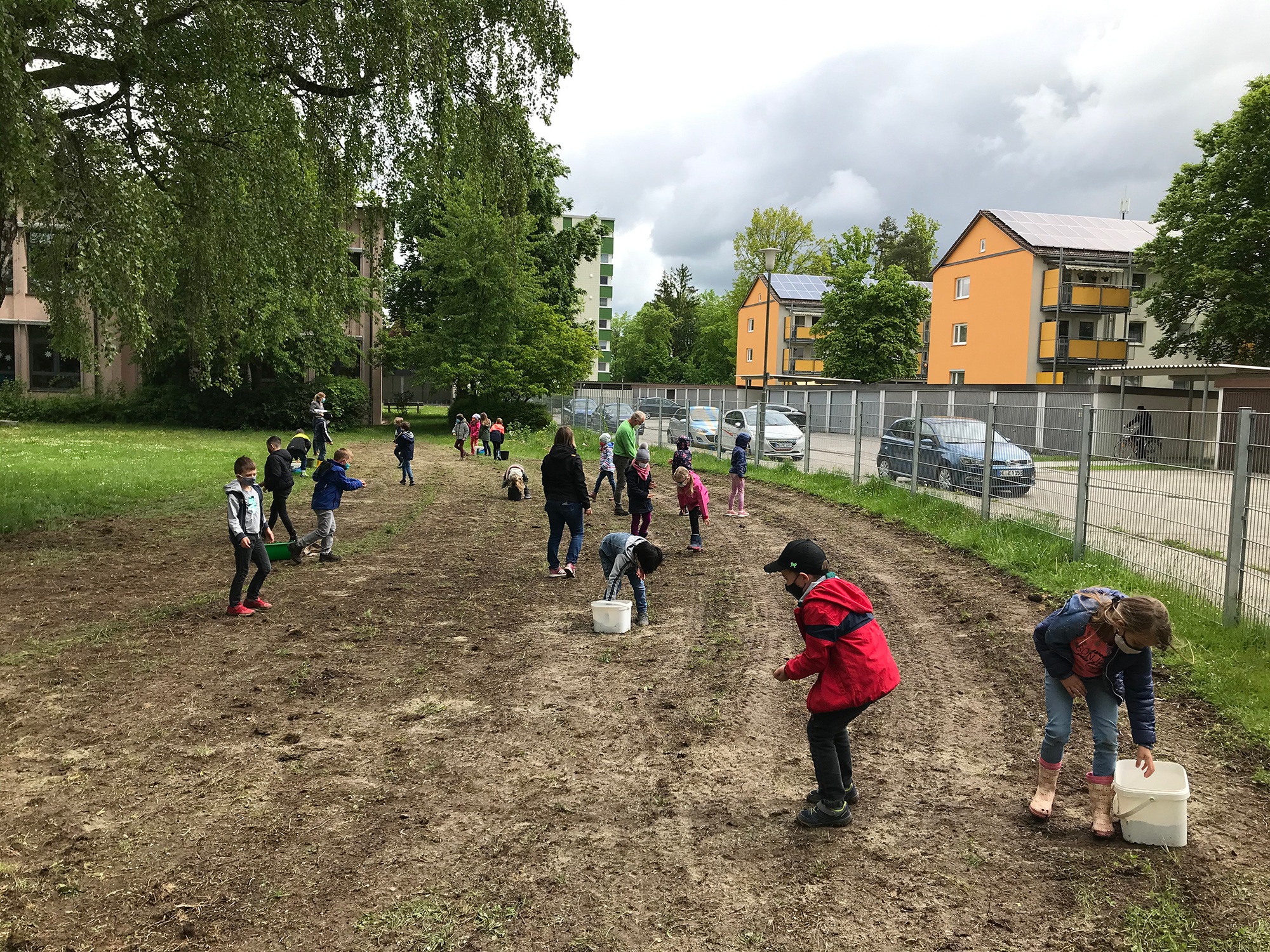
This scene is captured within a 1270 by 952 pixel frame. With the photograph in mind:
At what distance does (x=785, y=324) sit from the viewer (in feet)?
205

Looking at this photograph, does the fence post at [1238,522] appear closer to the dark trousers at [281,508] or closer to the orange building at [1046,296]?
the dark trousers at [281,508]

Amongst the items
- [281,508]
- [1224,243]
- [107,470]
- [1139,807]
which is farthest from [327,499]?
[1224,243]

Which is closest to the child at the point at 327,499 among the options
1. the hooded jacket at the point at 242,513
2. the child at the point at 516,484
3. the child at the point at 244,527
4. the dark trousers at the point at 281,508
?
the dark trousers at the point at 281,508

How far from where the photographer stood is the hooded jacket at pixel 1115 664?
423cm

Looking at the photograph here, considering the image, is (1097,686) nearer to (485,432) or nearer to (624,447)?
(624,447)

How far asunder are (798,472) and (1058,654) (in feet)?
54.4

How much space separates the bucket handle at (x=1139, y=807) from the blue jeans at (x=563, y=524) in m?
6.29

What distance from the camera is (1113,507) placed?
9461 millimetres

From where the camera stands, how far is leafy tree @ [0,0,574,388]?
9.52 meters

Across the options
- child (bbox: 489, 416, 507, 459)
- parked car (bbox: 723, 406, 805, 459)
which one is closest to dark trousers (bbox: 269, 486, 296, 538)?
parked car (bbox: 723, 406, 805, 459)

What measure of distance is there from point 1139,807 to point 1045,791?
0.42 metres

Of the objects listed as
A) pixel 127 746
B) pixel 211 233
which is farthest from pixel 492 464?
pixel 127 746

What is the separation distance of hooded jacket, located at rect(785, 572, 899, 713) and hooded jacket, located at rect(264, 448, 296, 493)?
8684mm

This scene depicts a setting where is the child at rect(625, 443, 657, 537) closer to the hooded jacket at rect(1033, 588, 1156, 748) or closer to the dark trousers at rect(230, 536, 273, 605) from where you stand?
the dark trousers at rect(230, 536, 273, 605)
